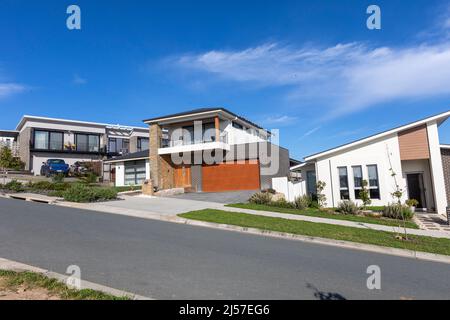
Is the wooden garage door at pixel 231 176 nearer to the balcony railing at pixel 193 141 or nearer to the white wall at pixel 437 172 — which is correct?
the balcony railing at pixel 193 141

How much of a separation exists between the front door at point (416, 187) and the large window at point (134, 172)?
875 inches

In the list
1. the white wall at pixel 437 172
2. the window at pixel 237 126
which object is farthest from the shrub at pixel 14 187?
the white wall at pixel 437 172

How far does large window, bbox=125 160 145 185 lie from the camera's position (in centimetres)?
2907

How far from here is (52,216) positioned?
11.1 metres

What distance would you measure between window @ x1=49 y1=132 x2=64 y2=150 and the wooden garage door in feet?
75.7

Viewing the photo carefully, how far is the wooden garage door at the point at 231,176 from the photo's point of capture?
A: 2284 cm

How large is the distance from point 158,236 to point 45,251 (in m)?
2.99

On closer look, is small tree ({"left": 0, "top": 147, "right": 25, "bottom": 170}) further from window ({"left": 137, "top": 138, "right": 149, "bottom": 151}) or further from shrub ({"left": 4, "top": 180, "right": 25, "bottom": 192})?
shrub ({"left": 4, "top": 180, "right": 25, "bottom": 192})

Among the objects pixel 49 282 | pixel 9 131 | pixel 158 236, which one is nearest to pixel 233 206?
pixel 158 236

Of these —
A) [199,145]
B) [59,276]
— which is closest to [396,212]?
[199,145]

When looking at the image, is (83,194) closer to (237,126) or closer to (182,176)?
(182,176)

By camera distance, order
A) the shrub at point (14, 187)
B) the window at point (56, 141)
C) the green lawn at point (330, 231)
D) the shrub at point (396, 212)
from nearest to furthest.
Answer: the green lawn at point (330, 231) → the shrub at point (396, 212) → the shrub at point (14, 187) → the window at point (56, 141)

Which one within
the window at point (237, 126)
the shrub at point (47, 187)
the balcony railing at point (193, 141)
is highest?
the window at point (237, 126)
